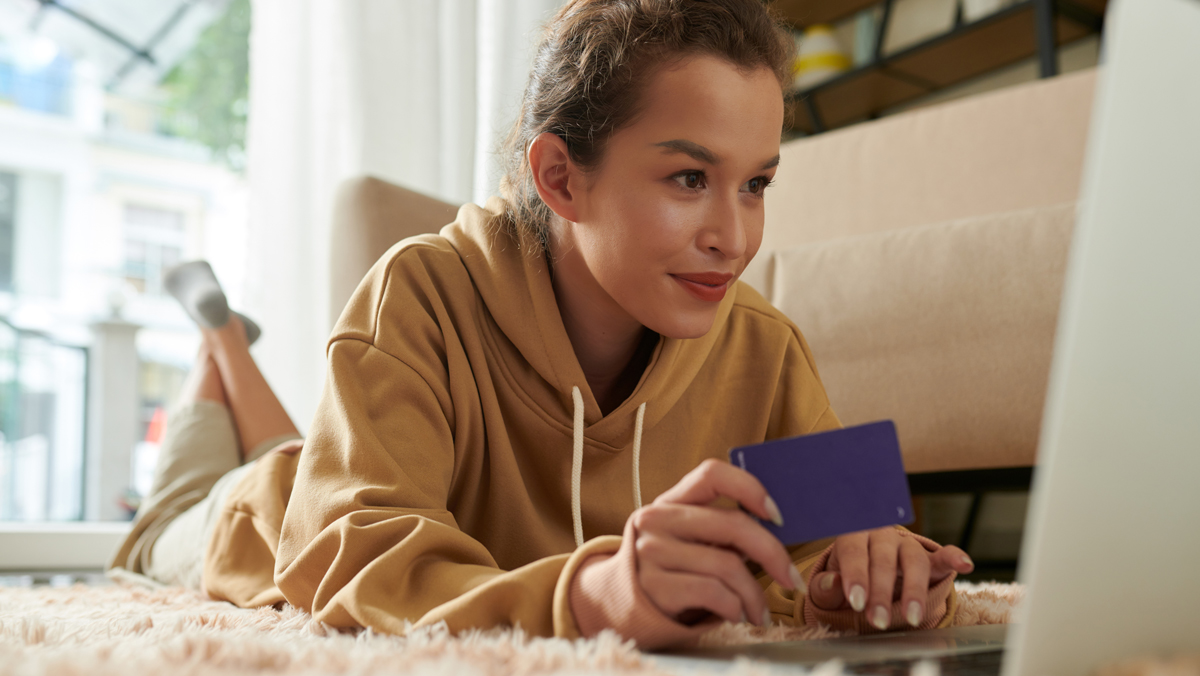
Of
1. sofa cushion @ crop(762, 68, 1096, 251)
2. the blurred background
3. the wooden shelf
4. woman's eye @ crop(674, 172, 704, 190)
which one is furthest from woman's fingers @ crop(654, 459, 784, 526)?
the wooden shelf

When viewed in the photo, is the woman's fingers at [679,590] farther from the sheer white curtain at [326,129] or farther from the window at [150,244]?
the window at [150,244]

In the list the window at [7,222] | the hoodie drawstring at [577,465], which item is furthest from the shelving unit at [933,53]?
the window at [7,222]

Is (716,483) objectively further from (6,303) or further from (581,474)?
(6,303)

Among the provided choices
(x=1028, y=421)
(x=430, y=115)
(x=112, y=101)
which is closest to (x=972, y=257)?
(x=1028, y=421)

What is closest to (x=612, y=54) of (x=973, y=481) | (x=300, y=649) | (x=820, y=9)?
(x=300, y=649)

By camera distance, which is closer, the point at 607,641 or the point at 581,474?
the point at 607,641

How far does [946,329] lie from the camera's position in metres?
1.23

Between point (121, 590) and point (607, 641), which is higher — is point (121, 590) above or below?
below

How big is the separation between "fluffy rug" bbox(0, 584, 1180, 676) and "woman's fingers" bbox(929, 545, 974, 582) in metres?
0.06

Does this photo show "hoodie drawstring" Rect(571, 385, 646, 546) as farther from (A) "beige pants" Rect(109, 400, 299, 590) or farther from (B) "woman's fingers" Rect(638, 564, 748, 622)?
(A) "beige pants" Rect(109, 400, 299, 590)

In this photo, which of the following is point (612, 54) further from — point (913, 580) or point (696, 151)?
point (913, 580)

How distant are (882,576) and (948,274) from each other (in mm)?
714

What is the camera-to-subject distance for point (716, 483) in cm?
52

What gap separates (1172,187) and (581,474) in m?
0.62
